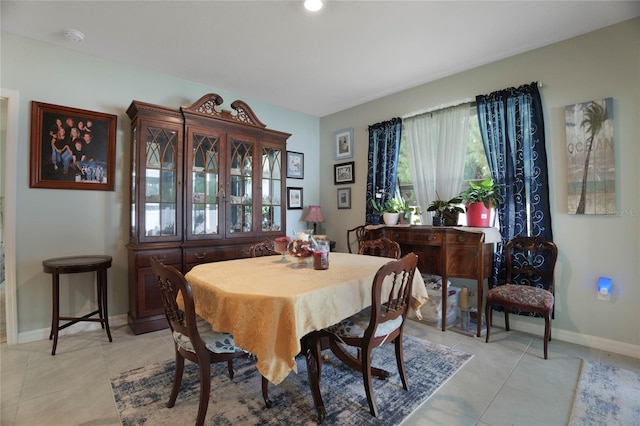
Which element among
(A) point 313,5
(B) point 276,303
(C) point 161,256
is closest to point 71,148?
(C) point 161,256

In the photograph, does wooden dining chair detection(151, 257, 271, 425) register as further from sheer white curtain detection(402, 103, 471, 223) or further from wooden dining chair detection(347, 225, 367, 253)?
sheer white curtain detection(402, 103, 471, 223)

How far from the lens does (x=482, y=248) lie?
277 cm

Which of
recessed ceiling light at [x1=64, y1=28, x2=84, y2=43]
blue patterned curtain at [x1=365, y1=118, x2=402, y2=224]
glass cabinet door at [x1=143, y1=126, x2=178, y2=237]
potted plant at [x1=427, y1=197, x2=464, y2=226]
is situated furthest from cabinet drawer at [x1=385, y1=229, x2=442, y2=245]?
recessed ceiling light at [x1=64, y1=28, x2=84, y2=43]

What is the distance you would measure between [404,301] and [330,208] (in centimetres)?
301

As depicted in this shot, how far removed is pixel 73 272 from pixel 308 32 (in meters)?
2.83

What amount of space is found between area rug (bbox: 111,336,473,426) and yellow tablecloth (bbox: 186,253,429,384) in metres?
0.58

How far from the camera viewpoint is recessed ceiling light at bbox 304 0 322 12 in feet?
7.16

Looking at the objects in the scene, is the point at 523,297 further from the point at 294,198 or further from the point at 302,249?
the point at 294,198

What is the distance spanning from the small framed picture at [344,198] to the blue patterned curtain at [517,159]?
193cm

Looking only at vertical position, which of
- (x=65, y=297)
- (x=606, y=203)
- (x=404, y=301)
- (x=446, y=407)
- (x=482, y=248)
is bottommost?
(x=446, y=407)

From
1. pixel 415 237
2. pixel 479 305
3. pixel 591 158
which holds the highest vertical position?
pixel 591 158

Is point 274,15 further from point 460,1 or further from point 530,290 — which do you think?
point 530,290

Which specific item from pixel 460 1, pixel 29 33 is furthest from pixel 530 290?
pixel 29 33

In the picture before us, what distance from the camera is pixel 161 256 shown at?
115 inches
